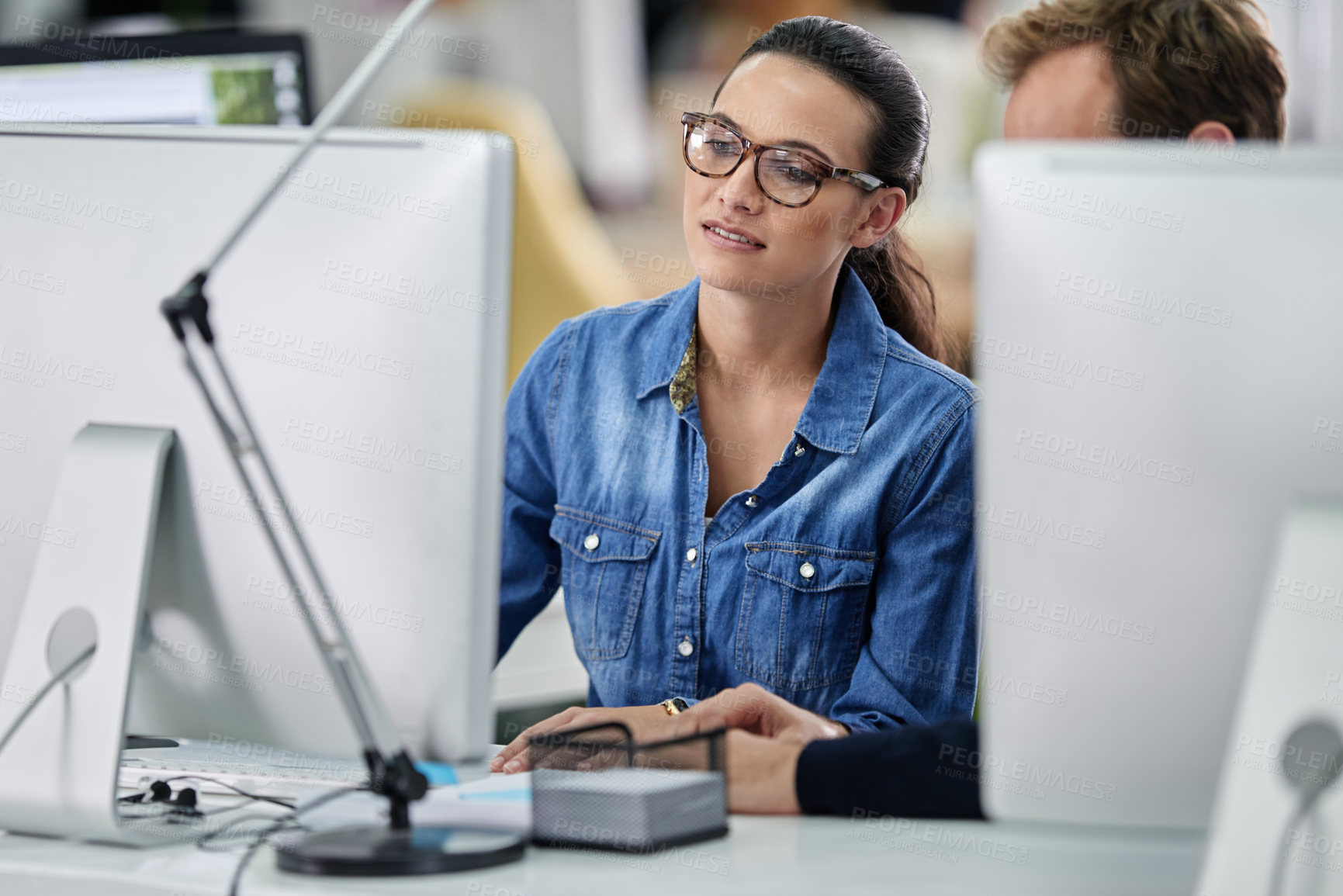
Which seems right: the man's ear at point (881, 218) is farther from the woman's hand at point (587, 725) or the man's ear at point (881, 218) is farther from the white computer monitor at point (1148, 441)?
the white computer monitor at point (1148, 441)

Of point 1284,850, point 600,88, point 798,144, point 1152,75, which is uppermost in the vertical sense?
point 600,88

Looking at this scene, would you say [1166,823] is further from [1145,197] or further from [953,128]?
[953,128]

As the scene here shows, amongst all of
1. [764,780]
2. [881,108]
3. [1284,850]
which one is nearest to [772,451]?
[881,108]

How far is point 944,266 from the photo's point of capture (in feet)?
12.7

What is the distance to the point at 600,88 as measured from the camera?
16.5ft

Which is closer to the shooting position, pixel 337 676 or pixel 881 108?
pixel 337 676

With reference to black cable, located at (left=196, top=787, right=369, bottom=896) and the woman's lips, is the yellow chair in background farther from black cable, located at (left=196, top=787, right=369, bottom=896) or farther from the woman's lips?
black cable, located at (left=196, top=787, right=369, bottom=896)

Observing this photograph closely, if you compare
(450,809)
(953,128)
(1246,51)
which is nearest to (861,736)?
(450,809)

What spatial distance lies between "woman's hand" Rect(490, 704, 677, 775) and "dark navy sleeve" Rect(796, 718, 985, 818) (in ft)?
0.48

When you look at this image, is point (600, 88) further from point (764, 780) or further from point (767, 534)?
point (764, 780)

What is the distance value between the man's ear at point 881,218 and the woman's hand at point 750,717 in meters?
0.55

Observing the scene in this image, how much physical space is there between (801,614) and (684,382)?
0.91 ft

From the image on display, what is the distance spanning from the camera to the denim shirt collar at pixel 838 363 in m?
1.35

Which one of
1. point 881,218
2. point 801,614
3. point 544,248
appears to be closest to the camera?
point 801,614
